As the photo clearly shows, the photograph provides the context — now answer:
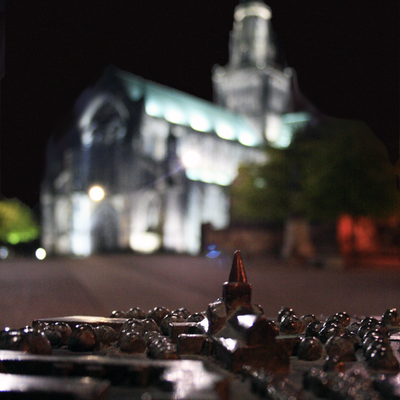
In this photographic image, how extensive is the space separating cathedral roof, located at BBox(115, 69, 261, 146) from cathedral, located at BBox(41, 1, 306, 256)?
16 centimetres

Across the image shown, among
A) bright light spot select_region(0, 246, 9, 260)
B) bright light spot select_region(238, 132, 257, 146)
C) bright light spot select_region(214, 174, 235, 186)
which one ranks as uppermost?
bright light spot select_region(238, 132, 257, 146)

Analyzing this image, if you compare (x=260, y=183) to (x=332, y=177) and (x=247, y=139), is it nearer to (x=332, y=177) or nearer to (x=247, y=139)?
(x=332, y=177)

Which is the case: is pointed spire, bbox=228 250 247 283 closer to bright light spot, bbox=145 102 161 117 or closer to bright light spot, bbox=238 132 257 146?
bright light spot, bbox=145 102 161 117

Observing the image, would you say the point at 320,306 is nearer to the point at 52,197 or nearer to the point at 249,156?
the point at 52,197

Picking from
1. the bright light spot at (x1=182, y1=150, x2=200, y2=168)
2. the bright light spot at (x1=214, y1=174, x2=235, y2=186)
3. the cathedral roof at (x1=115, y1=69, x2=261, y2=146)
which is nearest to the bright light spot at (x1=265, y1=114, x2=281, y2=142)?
the cathedral roof at (x1=115, y1=69, x2=261, y2=146)

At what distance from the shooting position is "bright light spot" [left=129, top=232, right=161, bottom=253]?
4406 cm

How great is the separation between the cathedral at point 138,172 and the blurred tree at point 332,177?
12.6 m

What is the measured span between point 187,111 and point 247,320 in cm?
5596

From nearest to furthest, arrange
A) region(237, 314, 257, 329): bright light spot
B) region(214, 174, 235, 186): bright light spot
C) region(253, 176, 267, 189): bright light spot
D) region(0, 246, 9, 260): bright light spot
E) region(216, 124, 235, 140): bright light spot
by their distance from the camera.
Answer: region(237, 314, 257, 329): bright light spot
region(253, 176, 267, 189): bright light spot
region(0, 246, 9, 260): bright light spot
region(214, 174, 235, 186): bright light spot
region(216, 124, 235, 140): bright light spot

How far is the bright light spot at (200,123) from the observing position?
56938 mm

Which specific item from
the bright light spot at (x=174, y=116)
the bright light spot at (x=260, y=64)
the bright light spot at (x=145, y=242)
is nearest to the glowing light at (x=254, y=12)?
the bright light spot at (x=260, y=64)

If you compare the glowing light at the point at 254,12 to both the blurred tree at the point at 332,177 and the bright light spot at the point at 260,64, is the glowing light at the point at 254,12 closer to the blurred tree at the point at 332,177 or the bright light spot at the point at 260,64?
the bright light spot at the point at 260,64

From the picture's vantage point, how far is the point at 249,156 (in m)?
60.1

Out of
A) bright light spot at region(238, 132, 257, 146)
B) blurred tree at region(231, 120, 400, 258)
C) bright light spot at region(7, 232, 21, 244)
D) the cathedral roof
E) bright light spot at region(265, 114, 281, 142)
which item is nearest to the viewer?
blurred tree at region(231, 120, 400, 258)
